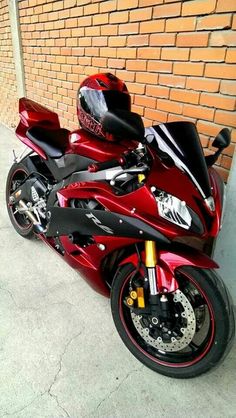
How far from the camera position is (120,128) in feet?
4.18

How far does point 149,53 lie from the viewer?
2402mm

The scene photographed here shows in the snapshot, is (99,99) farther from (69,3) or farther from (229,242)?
(69,3)

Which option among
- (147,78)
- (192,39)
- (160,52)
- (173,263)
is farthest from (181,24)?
(173,263)

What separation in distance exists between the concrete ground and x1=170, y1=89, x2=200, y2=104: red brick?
4.67 feet

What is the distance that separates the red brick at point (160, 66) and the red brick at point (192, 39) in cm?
16

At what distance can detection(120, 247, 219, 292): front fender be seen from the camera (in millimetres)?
1407

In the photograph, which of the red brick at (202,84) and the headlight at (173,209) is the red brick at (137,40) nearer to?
the red brick at (202,84)

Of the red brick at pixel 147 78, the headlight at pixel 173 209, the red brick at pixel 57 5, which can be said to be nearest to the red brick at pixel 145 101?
the red brick at pixel 147 78

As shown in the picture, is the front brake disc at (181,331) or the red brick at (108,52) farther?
the red brick at (108,52)

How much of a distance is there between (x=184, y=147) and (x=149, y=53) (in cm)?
131

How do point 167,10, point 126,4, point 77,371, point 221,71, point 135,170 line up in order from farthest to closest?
point 126,4, point 167,10, point 221,71, point 77,371, point 135,170

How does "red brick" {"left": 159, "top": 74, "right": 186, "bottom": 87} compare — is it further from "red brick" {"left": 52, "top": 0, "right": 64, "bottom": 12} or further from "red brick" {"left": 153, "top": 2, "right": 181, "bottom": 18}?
"red brick" {"left": 52, "top": 0, "right": 64, "bottom": 12}

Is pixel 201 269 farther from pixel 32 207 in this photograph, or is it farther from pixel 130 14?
pixel 130 14

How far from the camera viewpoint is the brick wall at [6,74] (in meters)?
5.34
